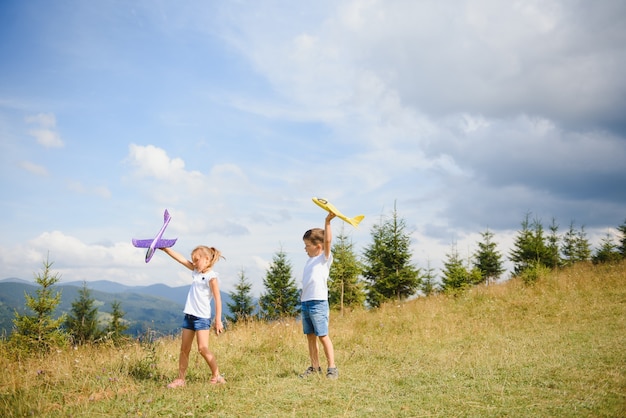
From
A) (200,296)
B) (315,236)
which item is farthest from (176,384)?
(315,236)

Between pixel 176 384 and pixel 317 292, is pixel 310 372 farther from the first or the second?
pixel 176 384

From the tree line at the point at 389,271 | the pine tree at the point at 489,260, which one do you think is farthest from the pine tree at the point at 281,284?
the pine tree at the point at 489,260

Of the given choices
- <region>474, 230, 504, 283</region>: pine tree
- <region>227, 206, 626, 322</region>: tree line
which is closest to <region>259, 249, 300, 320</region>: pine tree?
<region>227, 206, 626, 322</region>: tree line

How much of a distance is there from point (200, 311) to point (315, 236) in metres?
1.90

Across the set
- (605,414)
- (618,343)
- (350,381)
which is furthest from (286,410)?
(618,343)

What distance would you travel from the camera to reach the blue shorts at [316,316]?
5766mm

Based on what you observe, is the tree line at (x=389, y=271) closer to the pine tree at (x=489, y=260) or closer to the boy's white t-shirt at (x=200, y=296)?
the pine tree at (x=489, y=260)

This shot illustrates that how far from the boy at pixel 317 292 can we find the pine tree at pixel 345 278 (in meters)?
15.2

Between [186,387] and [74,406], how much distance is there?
128 cm

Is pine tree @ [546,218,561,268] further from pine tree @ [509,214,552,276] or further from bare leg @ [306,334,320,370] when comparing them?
bare leg @ [306,334,320,370]

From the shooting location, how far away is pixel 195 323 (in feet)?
18.4

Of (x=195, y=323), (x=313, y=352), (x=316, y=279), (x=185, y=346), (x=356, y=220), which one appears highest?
(x=356, y=220)

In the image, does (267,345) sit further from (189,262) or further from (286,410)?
(286,410)

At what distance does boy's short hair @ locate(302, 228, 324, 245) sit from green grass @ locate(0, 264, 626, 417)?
1.91 meters
